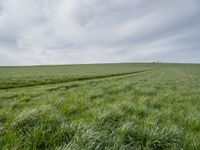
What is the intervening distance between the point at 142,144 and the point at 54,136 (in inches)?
71.0

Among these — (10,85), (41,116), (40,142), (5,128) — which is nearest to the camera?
(40,142)

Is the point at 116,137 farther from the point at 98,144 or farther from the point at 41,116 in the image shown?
the point at 41,116

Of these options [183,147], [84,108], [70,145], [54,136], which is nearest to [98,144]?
[70,145]

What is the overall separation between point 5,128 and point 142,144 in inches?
120

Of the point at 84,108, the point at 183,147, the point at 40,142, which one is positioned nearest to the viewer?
the point at 40,142

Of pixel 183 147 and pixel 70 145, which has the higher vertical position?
pixel 70 145

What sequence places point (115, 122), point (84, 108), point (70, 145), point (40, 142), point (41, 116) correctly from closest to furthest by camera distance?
point (70, 145) < point (40, 142) < point (41, 116) < point (115, 122) < point (84, 108)

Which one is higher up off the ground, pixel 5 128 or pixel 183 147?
pixel 5 128

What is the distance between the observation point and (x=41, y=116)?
14.8ft

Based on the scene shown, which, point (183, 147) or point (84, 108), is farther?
point (84, 108)

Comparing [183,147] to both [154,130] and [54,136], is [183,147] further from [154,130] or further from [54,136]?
[54,136]

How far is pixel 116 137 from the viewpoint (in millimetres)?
3678

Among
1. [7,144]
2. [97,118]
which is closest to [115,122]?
[97,118]

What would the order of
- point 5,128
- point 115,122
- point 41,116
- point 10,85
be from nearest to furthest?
point 5,128, point 41,116, point 115,122, point 10,85
